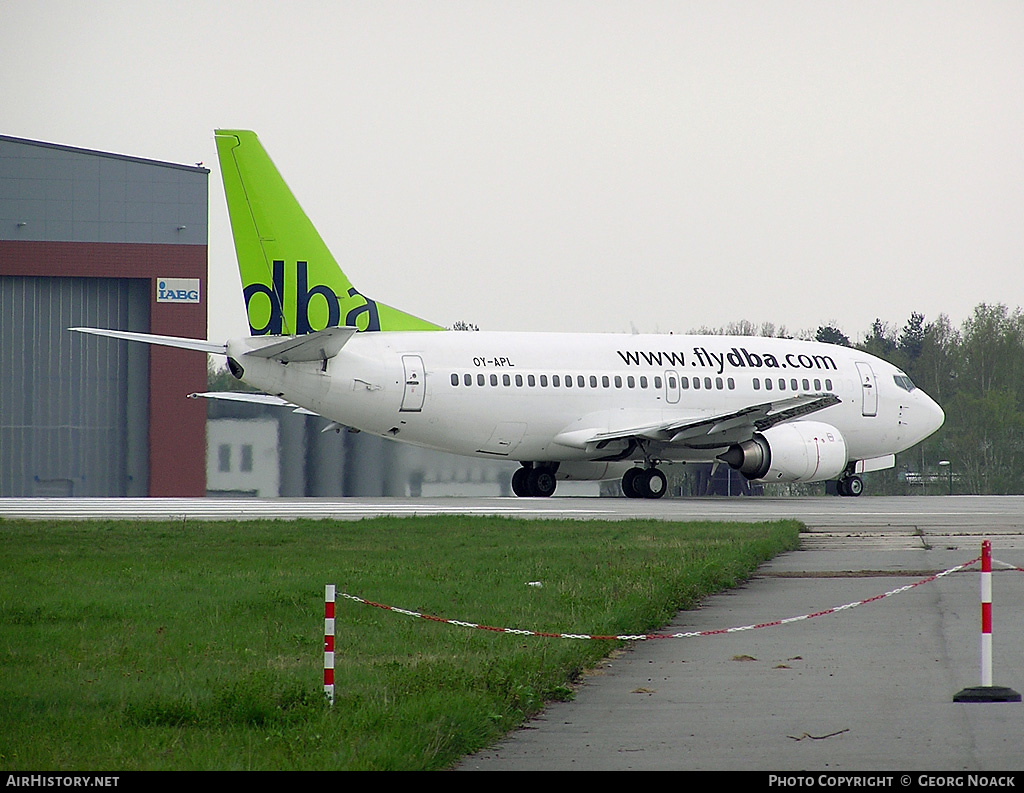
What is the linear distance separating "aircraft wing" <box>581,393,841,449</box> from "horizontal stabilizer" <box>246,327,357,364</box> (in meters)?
6.81

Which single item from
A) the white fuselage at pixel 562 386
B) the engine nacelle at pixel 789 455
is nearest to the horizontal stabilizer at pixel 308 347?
the white fuselage at pixel 562 386

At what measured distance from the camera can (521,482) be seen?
35.7 metres

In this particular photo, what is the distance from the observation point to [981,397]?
78312 millimetres

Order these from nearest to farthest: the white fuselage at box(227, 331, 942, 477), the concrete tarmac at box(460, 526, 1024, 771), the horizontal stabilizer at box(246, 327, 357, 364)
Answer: the concrete tarmac at box(460, 526, 1024, 771)
the horizontal stabilizer at box(246, 327, 357, 364)
the white fuselage at box(227, 331, 942, 477)

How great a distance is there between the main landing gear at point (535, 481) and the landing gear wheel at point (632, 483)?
1851 mm

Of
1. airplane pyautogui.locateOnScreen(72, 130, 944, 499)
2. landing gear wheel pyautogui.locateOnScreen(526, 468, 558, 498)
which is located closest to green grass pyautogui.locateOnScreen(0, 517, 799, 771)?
airplane pyautogui.locateOnScreen(72, 130, 944, 499)

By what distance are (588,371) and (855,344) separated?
68.7 metres

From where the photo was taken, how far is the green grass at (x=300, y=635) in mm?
7238

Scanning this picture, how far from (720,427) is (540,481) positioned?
531 cm

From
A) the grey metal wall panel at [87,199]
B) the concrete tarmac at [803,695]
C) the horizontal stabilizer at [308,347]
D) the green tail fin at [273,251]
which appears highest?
the grey metal wall panel at [87,199]

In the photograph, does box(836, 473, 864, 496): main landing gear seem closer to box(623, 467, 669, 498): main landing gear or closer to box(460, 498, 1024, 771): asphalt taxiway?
box(623, 467, 669, 498): main landing gear

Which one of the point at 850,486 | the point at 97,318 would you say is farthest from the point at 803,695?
the point at 97,318

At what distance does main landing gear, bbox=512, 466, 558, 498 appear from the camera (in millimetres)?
35375

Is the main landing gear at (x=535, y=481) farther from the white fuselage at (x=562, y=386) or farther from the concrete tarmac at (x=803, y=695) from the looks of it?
the concrete tarmac at (x=803, y=695)
